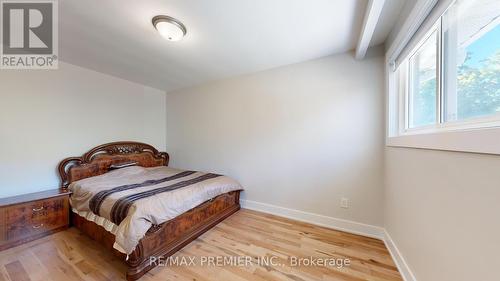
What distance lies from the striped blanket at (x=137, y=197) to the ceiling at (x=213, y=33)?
5.76 ft

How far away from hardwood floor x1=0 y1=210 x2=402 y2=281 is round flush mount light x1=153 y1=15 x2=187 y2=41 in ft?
7.46

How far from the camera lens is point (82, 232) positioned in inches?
86.5

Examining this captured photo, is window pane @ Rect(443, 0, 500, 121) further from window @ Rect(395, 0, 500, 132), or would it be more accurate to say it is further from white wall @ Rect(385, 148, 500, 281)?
white wall @ Rect(385, 148, 500, 281)

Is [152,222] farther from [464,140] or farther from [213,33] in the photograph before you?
[464,140]

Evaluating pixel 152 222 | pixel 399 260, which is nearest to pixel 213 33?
pixel 152 222

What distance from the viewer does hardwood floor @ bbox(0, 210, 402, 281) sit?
154 cm

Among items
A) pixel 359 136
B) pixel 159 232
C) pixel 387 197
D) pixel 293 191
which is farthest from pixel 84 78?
pixel 387 197

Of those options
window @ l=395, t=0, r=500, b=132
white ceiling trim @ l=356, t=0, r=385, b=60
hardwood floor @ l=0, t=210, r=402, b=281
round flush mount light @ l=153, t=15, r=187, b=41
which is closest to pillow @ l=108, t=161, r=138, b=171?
hardwood floor @ l=0, t=210, r=402, b=281

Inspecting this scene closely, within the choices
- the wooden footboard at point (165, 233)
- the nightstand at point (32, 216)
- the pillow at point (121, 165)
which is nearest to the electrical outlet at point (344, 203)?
the wooden footboard at point (165, 233)

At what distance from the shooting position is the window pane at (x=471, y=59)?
0.80 m

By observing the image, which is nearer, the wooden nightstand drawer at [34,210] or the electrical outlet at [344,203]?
the wooden nightstand drawer at [34,210]

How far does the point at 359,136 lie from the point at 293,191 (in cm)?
118

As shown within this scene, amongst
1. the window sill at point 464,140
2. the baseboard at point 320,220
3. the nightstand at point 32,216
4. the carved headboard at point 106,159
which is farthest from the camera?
the carved headboard at point 106,159

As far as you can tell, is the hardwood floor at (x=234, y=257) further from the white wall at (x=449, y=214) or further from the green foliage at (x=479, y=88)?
the green foliage at (x=479, y=88)
